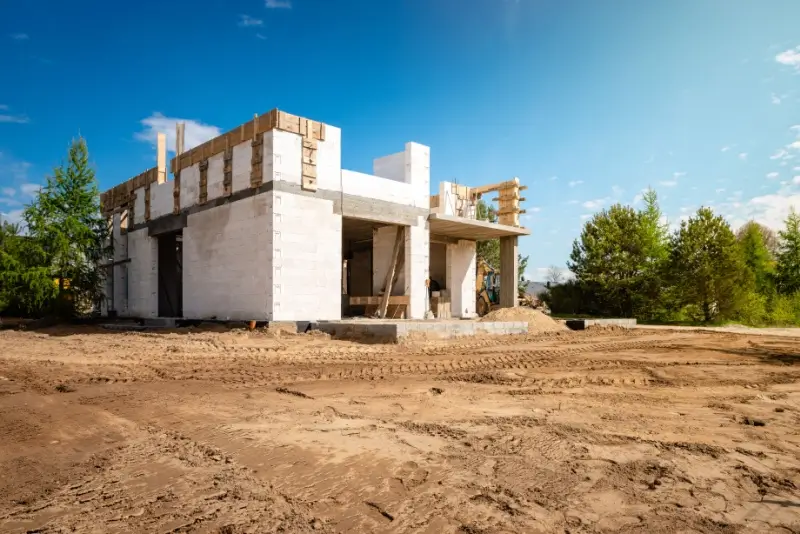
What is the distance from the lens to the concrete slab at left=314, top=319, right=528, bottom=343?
13208mm

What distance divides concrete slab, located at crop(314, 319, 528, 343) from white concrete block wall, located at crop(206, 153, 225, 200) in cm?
652

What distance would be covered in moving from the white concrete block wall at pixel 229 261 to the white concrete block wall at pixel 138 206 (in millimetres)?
4571

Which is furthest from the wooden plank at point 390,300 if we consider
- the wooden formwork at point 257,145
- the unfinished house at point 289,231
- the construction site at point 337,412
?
the wooden formwork at point 257,145

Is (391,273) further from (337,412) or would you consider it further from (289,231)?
(337,412)

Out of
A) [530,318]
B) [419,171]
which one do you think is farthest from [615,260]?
[419,171]

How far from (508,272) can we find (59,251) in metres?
→ 20.5

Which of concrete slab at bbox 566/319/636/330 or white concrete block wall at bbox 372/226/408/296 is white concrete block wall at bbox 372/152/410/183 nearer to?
white concrete block wall at bbox 372/226/408/296

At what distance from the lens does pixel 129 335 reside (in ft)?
52.0

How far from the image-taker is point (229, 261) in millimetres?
17344

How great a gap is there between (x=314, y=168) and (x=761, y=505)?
14873mm

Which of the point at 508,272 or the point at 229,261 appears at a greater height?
the point at 229,261

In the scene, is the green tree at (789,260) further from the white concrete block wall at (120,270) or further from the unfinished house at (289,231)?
the white concrete block wall at (120,270)

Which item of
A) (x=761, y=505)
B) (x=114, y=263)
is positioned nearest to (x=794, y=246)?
(x=761, y=505)

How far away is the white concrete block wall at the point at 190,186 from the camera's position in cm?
1908
